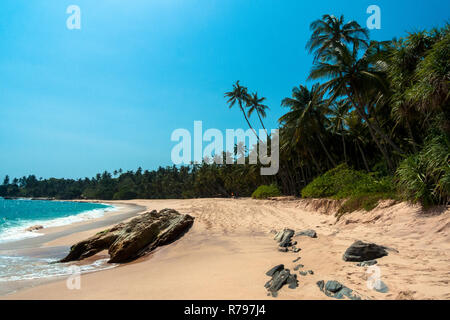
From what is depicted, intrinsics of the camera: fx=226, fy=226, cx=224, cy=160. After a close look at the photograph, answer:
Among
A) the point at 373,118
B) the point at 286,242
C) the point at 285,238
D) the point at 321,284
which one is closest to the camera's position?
the point at 321,284

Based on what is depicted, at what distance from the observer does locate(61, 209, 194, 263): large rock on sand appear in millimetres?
7315

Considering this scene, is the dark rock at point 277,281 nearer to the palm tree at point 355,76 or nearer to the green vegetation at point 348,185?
the green vegetation at point 348,185

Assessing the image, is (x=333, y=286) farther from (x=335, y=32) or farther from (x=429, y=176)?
(x=335, y=32)

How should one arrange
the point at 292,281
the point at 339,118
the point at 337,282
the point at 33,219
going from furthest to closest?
1. the point at 33,219
2. the point at 339,118
3. the point at 292,281
4. the point at 337,282

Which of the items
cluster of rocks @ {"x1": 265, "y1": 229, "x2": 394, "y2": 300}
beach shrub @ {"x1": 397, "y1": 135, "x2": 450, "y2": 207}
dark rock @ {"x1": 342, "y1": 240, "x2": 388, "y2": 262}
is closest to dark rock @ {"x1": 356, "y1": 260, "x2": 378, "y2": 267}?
cluster of rocks @ {"x1": 265, "y1": 229, "x2": 394, "y2": 300}

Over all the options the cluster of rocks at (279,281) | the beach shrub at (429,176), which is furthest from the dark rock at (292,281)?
the beach shrub at (429,176)

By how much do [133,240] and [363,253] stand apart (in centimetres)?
665

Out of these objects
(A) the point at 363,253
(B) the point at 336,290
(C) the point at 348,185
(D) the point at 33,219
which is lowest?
(D) the point at 33,219

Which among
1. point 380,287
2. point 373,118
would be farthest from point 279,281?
point 373,118

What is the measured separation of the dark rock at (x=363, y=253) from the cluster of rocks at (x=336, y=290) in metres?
1.11

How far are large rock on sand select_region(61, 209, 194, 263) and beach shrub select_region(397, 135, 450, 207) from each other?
7.86 meters

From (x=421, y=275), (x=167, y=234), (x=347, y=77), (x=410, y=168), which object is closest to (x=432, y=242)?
(x=421, y=275)

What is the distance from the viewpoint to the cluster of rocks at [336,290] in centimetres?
268

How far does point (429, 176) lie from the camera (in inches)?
253
